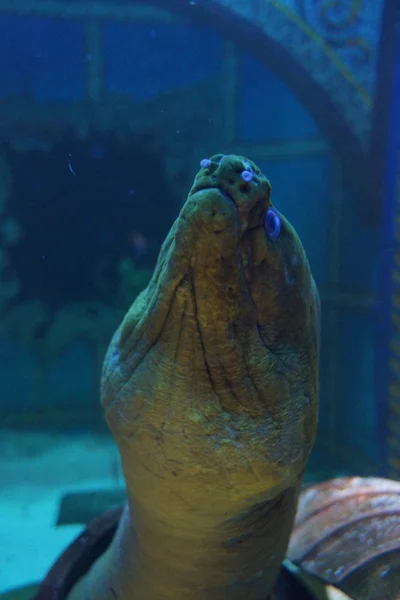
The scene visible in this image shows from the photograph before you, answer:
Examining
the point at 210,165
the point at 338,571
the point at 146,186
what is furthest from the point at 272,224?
the point at 146,186

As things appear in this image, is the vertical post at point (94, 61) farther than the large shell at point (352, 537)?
Yes

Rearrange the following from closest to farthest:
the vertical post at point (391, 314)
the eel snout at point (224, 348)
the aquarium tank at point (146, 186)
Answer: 1. the eel snout at point (224, 348)
2. the vertical post at point (391, 314)
3. the aquarium tank at point (146, 186)

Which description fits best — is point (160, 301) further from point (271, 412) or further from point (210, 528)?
point (210, 528)

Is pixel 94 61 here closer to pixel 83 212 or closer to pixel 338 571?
pixel 83 212

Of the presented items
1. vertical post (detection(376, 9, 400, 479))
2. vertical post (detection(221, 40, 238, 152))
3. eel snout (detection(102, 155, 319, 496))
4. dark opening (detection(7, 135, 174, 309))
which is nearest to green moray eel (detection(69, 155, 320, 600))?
eel snout (detection(102, 155, 319, 496))

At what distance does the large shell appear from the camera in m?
1.40

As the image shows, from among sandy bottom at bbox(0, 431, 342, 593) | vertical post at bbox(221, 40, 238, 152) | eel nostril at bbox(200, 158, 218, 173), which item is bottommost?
sandy bottom at bbox(0, 431, 342, 593)

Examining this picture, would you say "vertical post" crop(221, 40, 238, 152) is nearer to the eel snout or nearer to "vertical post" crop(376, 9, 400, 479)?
"vertical post" crop(376, 9, 400, 479)

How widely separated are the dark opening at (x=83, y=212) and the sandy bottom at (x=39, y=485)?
3.97ft

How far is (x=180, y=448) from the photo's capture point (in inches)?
35.3

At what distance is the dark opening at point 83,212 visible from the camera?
3.97m

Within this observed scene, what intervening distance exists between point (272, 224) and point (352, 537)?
44.2 inches

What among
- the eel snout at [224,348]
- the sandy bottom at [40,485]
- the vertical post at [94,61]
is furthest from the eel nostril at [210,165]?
the vertical post at [94,61]

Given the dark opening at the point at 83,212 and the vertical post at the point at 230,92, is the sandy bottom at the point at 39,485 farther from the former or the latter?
the vertical post at the point at 230,92
